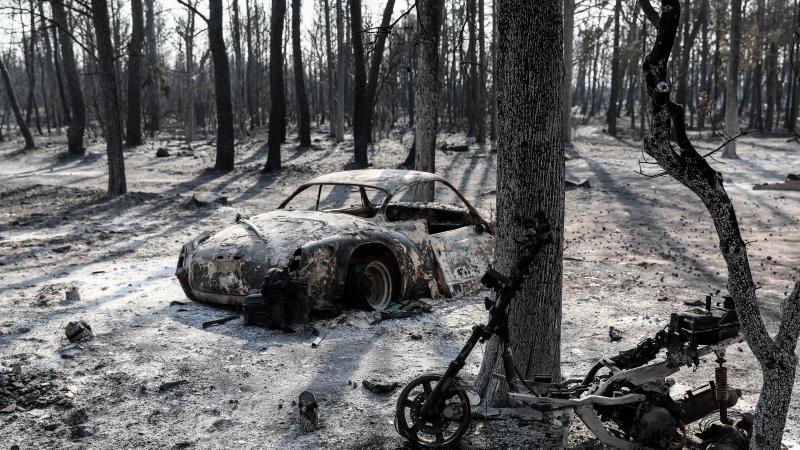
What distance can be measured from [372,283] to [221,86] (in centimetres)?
1461

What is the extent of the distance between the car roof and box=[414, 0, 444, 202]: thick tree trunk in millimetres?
3485

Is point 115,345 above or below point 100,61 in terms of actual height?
below

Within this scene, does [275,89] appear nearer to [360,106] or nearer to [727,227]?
[360,106]


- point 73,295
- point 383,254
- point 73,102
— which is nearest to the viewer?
point 383,254

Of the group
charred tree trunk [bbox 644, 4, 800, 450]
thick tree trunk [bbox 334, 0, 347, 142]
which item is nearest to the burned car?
charred tree trunk [bbox 644, 4, 800, 450]

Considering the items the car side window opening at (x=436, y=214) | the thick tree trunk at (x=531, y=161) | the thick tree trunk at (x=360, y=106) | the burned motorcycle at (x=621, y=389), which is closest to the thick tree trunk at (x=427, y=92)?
the car side window opening at (x=436, y=214)

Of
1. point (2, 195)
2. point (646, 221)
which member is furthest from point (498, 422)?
point (2, 195)

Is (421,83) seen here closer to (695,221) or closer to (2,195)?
(695,221)

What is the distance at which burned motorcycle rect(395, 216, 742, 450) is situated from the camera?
3.75 m

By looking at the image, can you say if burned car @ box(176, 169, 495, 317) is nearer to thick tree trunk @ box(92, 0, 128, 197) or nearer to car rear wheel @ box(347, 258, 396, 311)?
car rear wheel @ box(347, 258, 396, 311)

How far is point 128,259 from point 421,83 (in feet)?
18.0

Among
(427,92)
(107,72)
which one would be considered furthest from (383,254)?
(107,72)

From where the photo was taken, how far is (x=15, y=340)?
5.81m

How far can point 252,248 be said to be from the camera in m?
6.46
